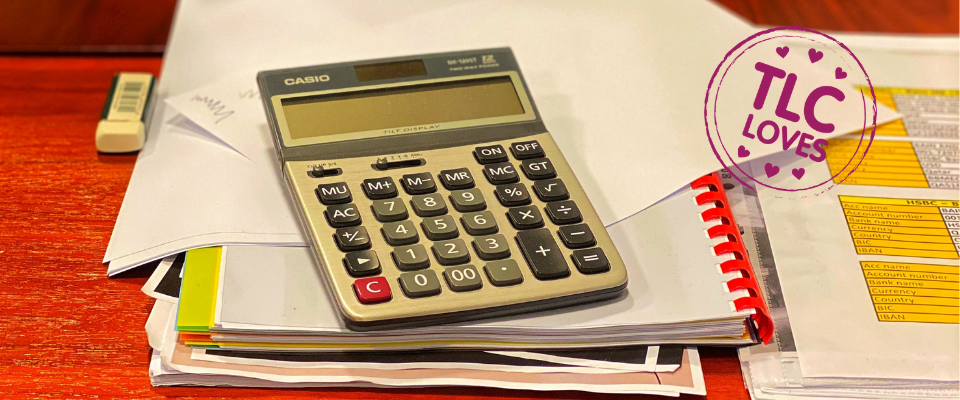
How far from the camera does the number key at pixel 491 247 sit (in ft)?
1.41

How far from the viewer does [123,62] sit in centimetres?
66

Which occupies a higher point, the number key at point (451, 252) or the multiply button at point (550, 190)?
the multiply button at point (550, 190)

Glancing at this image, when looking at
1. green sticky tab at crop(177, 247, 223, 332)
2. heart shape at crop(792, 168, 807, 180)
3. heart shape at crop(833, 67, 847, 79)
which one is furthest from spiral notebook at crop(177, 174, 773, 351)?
heart shape at crop(833, 67, 847, 79)

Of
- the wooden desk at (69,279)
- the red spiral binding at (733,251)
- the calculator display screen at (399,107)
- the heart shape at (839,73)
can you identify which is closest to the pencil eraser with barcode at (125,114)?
the wooden desk at (69,279)

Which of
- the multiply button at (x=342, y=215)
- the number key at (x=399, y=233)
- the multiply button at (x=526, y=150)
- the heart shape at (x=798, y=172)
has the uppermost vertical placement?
the multiply button at (x=526, y=150)

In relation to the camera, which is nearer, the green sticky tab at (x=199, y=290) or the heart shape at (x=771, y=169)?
the green sticky tab at (x=199, y=290)

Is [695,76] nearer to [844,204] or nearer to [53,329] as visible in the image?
[844,204]

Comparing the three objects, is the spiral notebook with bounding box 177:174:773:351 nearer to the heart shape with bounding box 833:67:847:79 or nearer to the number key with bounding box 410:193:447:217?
the number key with bounding box 410:193:447:217

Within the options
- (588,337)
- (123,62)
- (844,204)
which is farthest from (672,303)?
(123,62)

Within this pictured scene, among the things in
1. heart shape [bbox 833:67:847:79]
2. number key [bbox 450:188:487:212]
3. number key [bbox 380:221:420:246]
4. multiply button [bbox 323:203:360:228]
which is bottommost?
number key [bbox 380:221:420:246]

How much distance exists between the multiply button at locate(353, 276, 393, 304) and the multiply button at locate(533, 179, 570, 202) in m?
0.11

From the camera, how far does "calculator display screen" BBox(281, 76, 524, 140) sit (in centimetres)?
50

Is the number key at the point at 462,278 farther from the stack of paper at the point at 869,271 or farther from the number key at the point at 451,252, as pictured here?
the stack of paper at the point at 869,271

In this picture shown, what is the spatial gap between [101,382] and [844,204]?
47 centimetres
